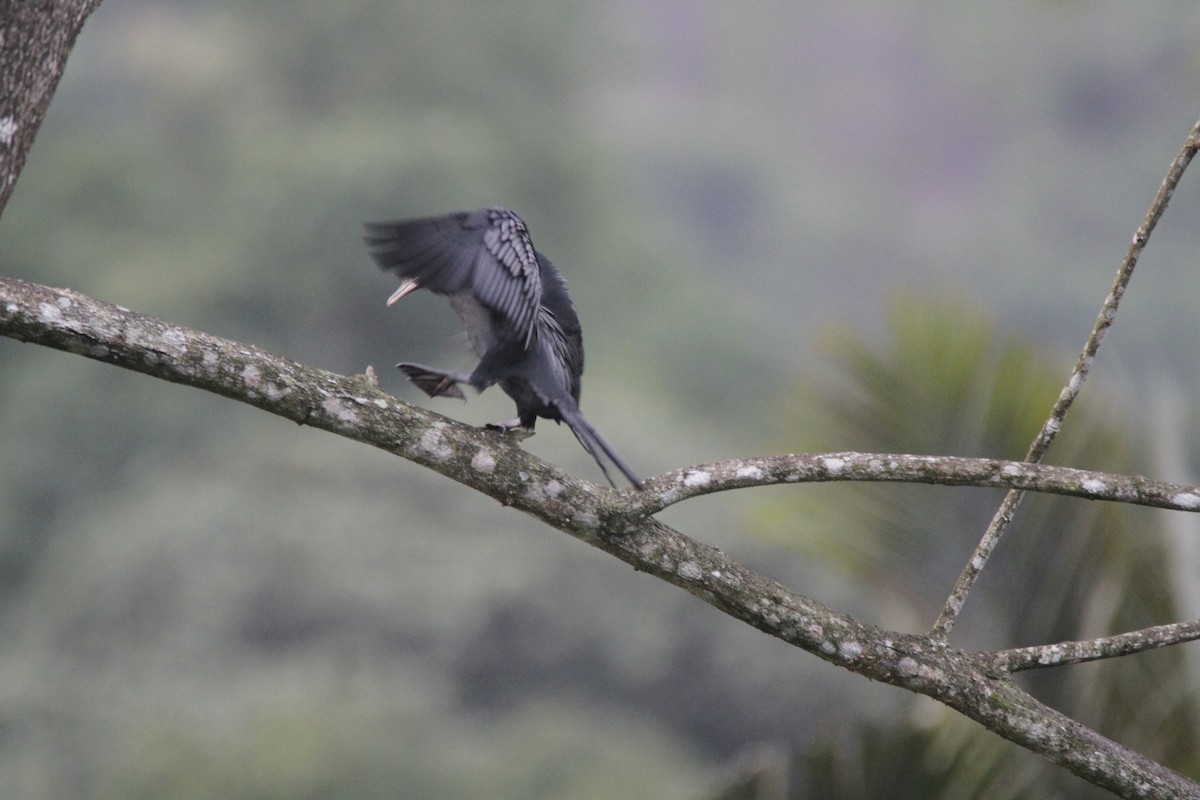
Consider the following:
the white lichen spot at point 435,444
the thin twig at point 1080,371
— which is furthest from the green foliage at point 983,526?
the white lichen spot at point 435,444

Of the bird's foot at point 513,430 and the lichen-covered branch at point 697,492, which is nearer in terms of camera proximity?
the lichen-covered branch at point 697,492

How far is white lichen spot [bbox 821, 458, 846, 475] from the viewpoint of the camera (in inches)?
111

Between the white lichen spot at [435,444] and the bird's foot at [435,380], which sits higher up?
the bird's foot at [435,380]

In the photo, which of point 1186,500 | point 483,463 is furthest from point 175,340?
point 1186,500

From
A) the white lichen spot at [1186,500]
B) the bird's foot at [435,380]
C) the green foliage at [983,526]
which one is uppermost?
the green foliage at [983,526]

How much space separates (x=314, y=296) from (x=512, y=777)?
40.7 feet

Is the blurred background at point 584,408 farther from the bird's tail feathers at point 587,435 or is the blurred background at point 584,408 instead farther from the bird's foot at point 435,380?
the bird's foot at point 435,380

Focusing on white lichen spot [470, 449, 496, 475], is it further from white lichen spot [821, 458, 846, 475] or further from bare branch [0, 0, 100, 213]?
bare branch [0, 0, 100, 213]

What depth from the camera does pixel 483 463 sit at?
2852 millimetres

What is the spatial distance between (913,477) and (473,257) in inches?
48.1

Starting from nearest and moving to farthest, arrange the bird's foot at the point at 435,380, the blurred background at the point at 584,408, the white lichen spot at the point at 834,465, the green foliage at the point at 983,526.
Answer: the white lichen spot at the point at 834,465, the bird's foot at the point at 435,380, the green foliage at the point at 983,526, the blurred background at the point at 584,408

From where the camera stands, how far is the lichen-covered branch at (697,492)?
2732 mm

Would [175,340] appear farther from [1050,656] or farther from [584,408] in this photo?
[584,408]

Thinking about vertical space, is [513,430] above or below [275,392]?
above
